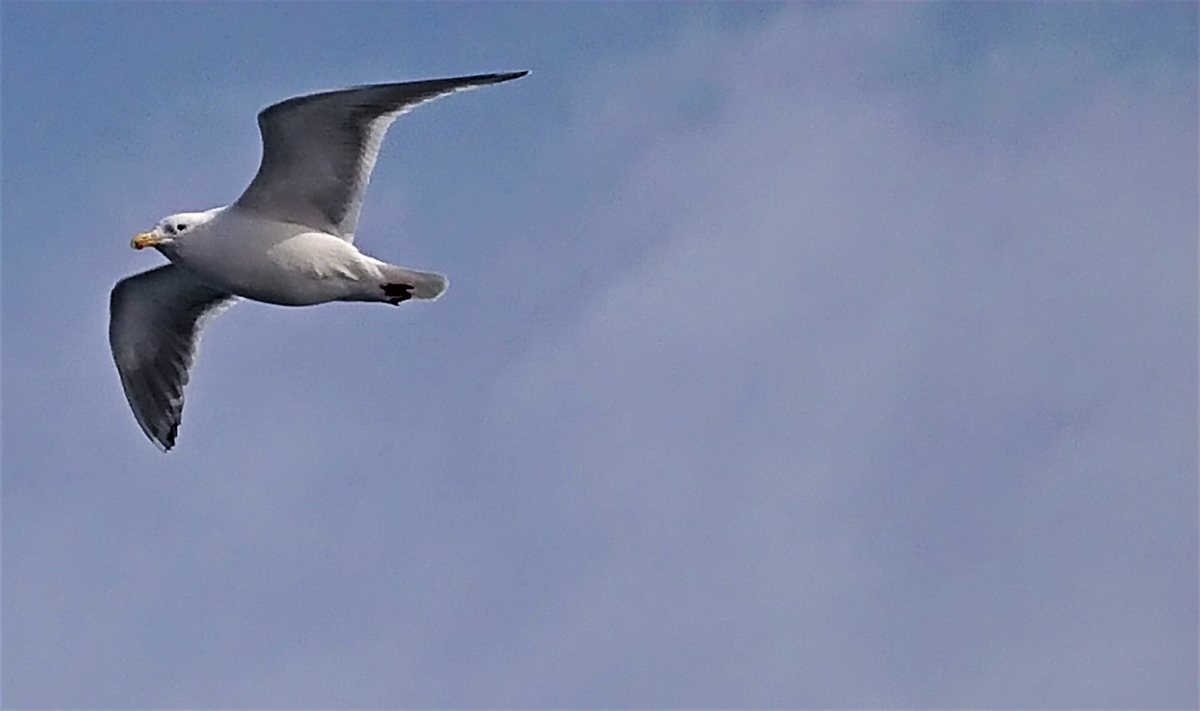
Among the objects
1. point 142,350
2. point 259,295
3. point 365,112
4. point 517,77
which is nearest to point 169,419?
point 142,350

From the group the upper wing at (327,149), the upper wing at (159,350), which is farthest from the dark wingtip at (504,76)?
the upper wing at (159,350)

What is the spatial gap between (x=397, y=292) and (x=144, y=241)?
5.92 ft

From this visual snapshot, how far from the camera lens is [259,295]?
1448cm

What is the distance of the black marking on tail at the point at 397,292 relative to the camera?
14328 millimetres

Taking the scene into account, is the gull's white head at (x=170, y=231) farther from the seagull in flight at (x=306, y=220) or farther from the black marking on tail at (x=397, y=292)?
the black marking on tail at (x=397, y=292)

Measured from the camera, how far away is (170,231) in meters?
14.5

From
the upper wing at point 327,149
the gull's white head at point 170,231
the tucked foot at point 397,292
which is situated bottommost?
the tucked foot at point 397,292

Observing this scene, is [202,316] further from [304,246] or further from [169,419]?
[304,246]

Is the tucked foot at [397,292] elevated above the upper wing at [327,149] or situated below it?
below

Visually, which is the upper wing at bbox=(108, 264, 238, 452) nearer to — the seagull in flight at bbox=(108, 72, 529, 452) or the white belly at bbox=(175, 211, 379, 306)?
the seagull in flight at bbox=(108, 72, 529, 452)

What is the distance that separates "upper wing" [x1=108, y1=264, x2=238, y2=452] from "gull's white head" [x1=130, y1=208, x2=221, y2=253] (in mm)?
1832

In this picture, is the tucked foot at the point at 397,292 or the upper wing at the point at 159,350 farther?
the upper wing at the point at 159,350

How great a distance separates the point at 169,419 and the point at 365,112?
3.78 metres

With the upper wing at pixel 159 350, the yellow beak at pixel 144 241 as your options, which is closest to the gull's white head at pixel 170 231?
the yellow beak at pixel 144 241
